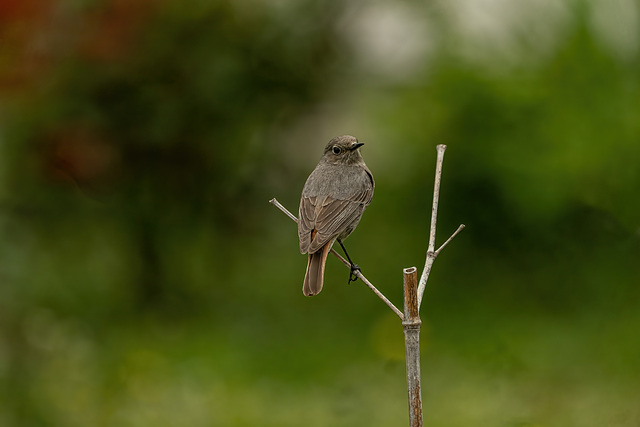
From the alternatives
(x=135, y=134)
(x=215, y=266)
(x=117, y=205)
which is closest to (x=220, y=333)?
(x=215, y=266)

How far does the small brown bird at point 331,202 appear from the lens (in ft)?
10.5

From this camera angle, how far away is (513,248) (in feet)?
17.8

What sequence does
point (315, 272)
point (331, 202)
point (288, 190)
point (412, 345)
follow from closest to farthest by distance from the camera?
point (412, 345), point (315, 272), point (331, 202), point (288, 190)

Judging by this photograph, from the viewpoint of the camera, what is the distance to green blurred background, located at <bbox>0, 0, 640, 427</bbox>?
5.16m

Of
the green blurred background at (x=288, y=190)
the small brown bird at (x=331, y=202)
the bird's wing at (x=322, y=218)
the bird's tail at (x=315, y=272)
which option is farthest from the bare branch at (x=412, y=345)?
the green blurred background at (x=288, y=190)

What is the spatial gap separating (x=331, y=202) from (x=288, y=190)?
2.23 meters

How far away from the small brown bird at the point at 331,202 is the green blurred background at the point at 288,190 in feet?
5.52

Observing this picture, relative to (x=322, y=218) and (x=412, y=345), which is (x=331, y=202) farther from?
(x=412, y=345)

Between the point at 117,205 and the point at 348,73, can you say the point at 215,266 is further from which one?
the point at 348,73

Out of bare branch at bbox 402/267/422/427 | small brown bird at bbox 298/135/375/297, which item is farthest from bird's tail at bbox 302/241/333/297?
bare branch at bbox 402/267/422/427

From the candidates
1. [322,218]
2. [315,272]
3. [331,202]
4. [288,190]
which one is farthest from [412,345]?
[288,190]

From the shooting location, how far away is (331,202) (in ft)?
11.4

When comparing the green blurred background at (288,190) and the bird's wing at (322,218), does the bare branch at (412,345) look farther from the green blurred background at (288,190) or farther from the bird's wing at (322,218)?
→ the green blurred background at (288,190)

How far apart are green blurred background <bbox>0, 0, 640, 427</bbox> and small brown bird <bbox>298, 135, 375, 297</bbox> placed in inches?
66.2
